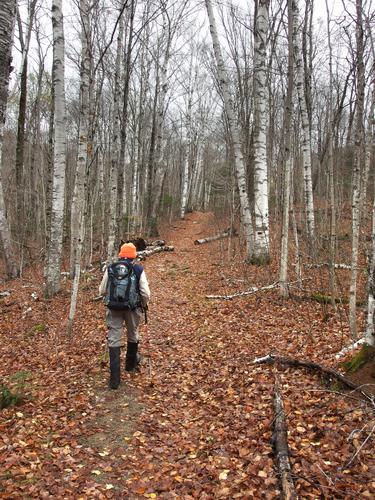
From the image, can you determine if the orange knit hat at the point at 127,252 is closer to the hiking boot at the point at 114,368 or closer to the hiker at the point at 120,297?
the hiker at the point at 120,297

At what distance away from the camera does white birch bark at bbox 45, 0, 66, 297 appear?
884cm

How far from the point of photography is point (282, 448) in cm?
346

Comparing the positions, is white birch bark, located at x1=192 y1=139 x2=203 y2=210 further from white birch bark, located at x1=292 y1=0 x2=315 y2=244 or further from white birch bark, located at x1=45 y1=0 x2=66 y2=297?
white birch bark, located at x1=45 y1=0 x2=66 y2=297

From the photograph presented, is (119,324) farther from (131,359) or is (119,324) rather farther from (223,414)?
(223,414)

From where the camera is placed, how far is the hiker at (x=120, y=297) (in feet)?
17.1

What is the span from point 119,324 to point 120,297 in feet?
1.49

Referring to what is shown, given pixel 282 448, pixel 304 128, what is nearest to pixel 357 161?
pixel 282 448

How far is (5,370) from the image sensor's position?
612cm

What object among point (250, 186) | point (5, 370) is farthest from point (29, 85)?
point (5, 370)

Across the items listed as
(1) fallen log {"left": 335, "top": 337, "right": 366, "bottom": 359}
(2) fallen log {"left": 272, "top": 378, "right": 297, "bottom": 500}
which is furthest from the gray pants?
(1) fallen log {"left": 335, "top": 337, "right": 366, "bottom": 359}

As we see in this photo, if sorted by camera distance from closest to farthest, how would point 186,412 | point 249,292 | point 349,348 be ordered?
1. point 186,412
2. point 349,348
3. point 249,292

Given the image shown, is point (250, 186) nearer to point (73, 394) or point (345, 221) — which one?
point (345, 221)

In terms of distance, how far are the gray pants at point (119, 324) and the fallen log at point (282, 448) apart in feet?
7.35

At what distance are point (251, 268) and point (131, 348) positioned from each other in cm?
619
